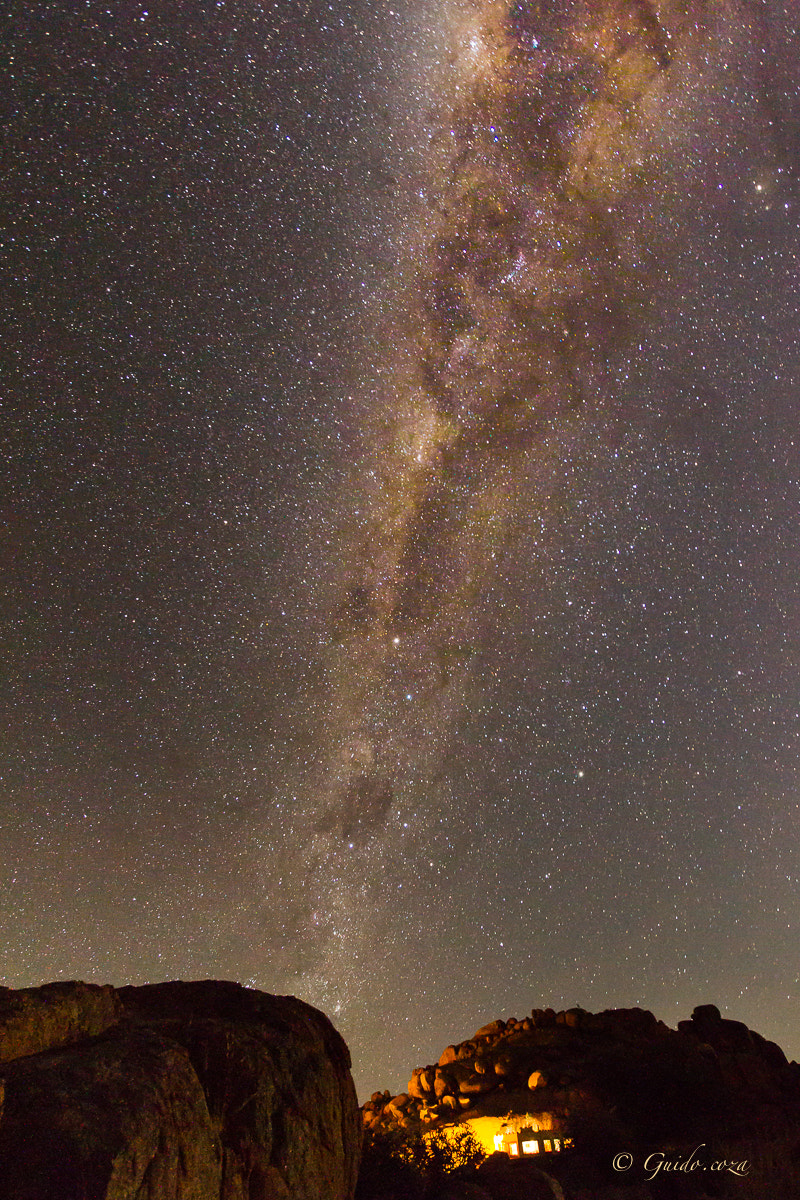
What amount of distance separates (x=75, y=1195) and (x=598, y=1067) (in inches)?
1613

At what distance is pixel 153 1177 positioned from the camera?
606 inches

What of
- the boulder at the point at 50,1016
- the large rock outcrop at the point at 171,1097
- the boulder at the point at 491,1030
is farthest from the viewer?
the boulder at the point at 491,1030

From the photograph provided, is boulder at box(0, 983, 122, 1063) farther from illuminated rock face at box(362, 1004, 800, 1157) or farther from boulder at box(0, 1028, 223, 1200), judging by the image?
illuminated rock face at box(362, 1004, 800, 1157)

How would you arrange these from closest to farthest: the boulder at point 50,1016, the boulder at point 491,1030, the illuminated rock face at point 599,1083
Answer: the boulder at point 50,1016 → the illuminated rock face at point 599,1083 → the boulder at point 491,1030

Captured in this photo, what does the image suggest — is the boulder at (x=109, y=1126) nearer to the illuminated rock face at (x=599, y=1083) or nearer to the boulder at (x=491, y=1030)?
the illuminated rock face at (x=599, y=1083)

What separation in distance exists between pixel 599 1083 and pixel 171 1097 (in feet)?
121

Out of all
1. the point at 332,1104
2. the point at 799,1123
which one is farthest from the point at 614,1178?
the point at 332,1104

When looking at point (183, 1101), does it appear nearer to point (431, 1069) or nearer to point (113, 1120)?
point (113, 1120)

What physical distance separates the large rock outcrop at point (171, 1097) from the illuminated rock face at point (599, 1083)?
1788cm

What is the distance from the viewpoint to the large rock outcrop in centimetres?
1463

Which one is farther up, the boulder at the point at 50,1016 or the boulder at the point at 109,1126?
the boulder at the point at 50,1016

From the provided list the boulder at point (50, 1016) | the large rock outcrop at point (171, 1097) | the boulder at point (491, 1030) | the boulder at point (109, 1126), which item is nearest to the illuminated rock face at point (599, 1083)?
the boulder at point (491, 1030)

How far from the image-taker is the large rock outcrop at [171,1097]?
14.6 m

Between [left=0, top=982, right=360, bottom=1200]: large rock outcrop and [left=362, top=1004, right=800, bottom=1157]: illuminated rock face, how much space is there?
17880 millimetres
